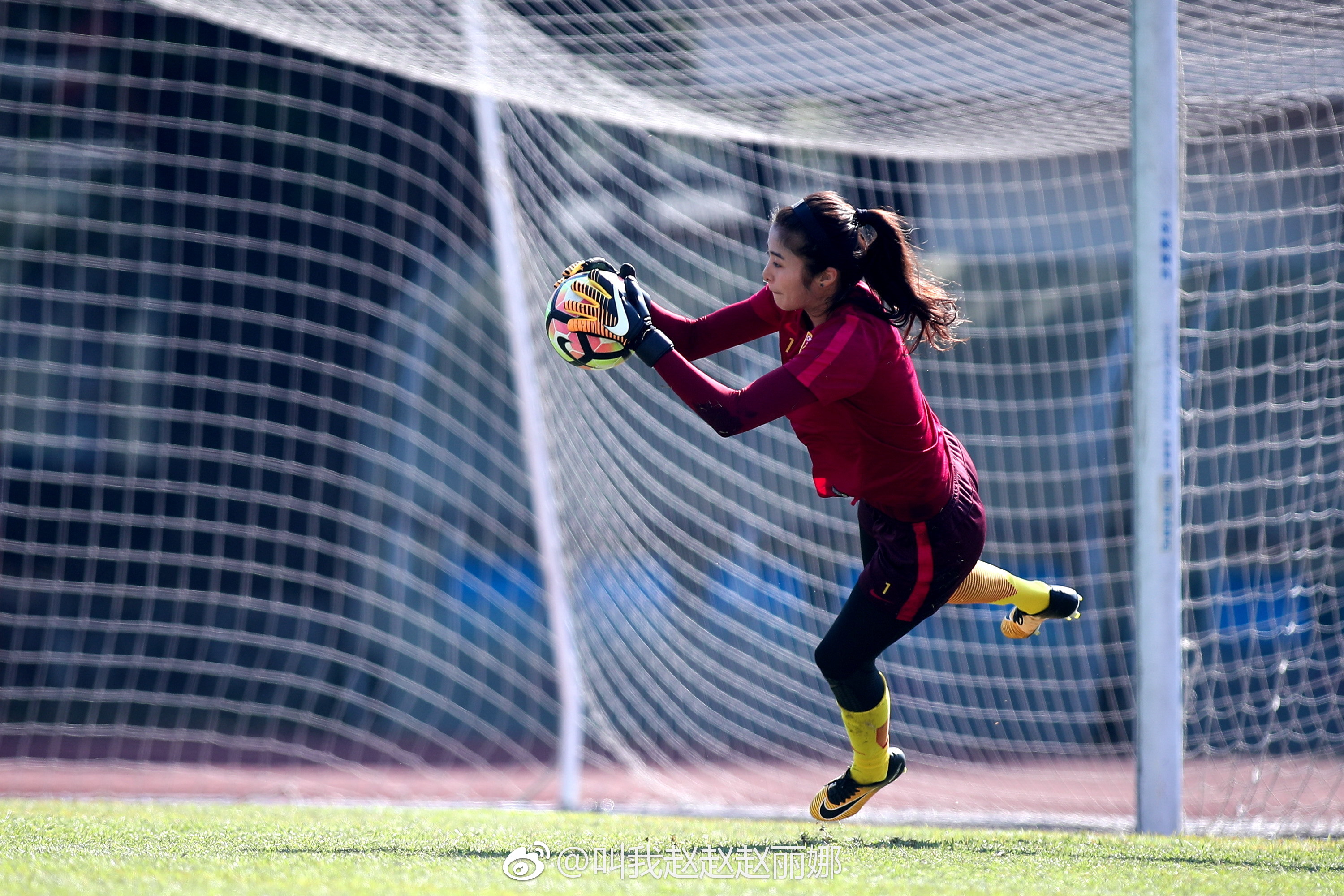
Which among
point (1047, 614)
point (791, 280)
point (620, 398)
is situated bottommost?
point (1047, 614)

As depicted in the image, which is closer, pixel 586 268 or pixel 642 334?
pixel 642 334

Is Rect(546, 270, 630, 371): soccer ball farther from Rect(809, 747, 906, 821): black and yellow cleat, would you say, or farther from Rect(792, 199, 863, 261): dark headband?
Rect(809, 747, 906, 821): black and yellow cleat

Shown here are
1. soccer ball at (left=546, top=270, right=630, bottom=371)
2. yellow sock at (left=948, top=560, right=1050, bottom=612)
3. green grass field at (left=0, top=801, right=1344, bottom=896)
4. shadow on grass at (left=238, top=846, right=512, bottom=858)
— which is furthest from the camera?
yellow sock at (left=948, top=560, right=1050, bottom=612)

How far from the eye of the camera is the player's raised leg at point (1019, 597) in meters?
3.43

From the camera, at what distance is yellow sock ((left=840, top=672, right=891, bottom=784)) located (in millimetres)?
3289

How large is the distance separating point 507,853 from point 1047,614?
1.74 metres

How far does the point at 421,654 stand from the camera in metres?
8.86

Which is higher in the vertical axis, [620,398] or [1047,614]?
[620,398]

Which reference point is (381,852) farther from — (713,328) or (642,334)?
(713,328)

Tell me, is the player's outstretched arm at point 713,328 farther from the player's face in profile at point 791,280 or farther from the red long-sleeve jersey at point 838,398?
the player's face in profile at point 791,280

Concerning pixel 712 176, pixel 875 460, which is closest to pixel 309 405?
pixel 712 176

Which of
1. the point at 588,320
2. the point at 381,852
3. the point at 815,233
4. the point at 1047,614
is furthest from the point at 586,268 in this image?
the point at 1047,614

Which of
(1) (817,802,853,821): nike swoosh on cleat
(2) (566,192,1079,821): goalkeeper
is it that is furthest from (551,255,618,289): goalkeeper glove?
(1) (817,802,853,821): nike swoosh on cleat

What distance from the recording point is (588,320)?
2928 millimetres
